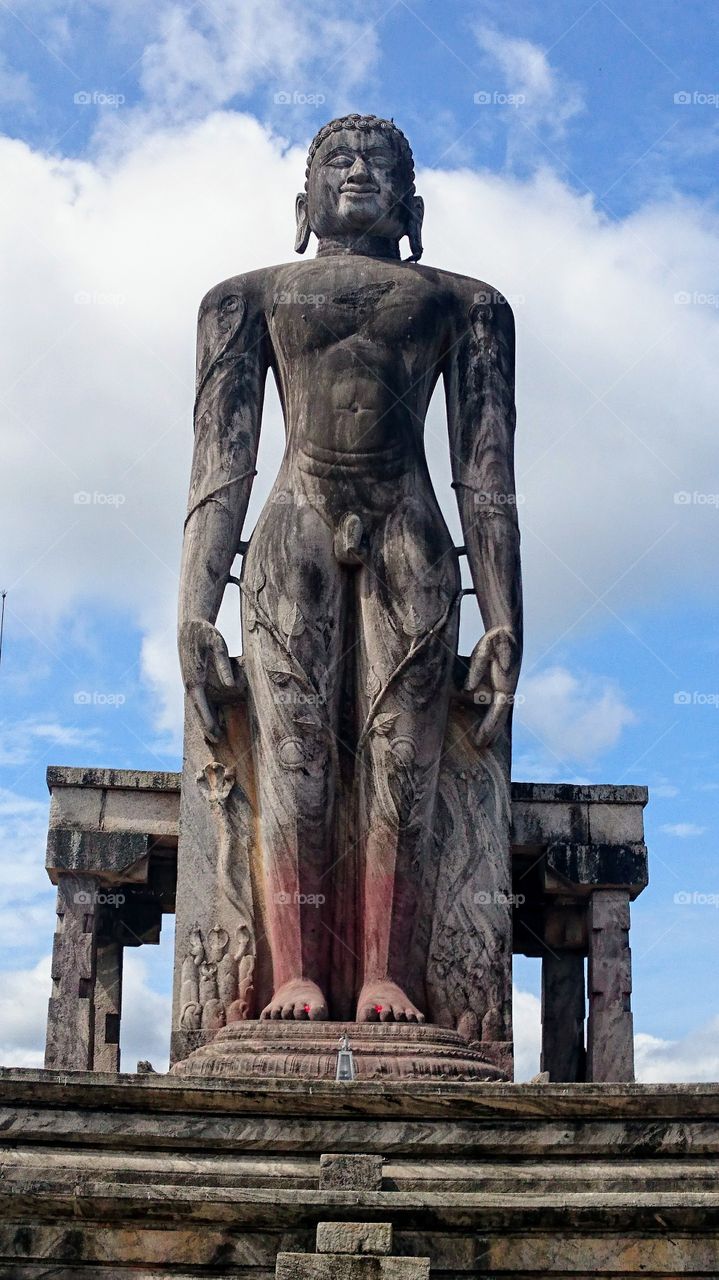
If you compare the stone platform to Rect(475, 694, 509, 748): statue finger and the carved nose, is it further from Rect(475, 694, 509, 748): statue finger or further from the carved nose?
the carved nose

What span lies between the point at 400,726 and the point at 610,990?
301 cm

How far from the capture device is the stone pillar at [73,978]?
13.6 metres

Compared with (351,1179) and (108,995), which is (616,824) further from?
(351,1179)

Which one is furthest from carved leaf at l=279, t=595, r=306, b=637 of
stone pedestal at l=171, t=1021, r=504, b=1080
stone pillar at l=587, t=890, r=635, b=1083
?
stone pillar at l=587, t=890, r=635, b=1083

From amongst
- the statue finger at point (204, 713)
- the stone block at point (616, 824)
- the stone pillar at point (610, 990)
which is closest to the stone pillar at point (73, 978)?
the statue finger at point (204, 713)

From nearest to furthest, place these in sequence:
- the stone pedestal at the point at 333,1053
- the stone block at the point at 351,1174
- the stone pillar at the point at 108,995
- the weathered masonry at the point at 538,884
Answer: the stone block at the point at 351,1174 → the stone pedestal at the point at 333,1053 → the weathered masonry at the point at 538,884 → the stone pillar at the point at 108,995

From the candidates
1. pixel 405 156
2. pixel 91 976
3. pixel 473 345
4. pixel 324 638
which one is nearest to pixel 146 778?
pixel 91 976

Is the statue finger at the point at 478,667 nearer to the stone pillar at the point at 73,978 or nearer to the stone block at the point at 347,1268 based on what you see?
the stone pillar at the point at 73,978

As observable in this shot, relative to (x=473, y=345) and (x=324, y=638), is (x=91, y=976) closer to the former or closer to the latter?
(x=324, y=638)

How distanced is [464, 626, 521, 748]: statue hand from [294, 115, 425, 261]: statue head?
3.09 meters

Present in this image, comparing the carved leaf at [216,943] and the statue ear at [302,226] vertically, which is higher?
the statue ear at [302,226]

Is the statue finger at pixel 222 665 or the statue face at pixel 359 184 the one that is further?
the statue face at pixel 359 184

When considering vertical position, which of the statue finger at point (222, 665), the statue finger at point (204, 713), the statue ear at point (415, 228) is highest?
the statue ear at point (415, 228)

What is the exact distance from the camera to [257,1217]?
8.07 metres
